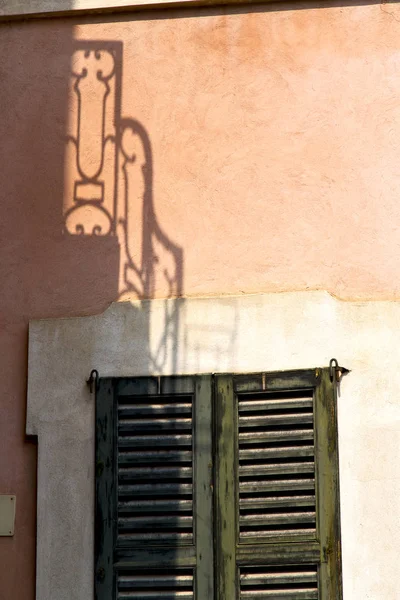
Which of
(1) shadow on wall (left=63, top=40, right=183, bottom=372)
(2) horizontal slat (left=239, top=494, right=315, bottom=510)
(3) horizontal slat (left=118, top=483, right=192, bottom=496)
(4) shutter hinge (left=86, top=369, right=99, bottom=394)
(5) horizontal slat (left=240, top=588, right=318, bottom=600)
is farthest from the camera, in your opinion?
(1) shadow on wall (left=63, top=40, right=183, bottom=372)

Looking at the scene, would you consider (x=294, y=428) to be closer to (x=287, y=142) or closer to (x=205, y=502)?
(x=205, y=502)

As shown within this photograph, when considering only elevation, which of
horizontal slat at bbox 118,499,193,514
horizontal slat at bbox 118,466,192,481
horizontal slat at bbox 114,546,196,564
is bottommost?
horizontal slat at bbox 114,546,196,564

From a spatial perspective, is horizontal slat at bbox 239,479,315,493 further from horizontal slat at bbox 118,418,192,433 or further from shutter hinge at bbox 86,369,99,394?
shutter hinge at bbox 86,369,99,394

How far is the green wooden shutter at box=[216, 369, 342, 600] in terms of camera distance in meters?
7.13

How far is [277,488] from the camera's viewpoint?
23.8ft

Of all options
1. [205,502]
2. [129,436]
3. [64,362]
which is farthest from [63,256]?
[205,502]

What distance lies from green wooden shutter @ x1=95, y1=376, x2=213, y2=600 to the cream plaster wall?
0.27 ft

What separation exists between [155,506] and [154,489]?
3.4 inches

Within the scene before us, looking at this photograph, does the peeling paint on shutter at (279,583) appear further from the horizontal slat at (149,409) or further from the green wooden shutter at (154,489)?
the horizontal slat at (149,409)

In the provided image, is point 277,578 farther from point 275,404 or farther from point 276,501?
point 275,404

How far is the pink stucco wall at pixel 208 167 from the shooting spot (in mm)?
7609

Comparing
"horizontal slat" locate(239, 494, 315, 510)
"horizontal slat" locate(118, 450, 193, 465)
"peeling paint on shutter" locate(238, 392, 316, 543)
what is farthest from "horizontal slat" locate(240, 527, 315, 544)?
"horizontal slat" locate(118, 450, 193, 465)

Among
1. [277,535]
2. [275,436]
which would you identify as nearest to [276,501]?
[277,535]

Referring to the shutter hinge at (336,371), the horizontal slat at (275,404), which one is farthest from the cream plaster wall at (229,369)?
the horizontal slat at (275,404)
